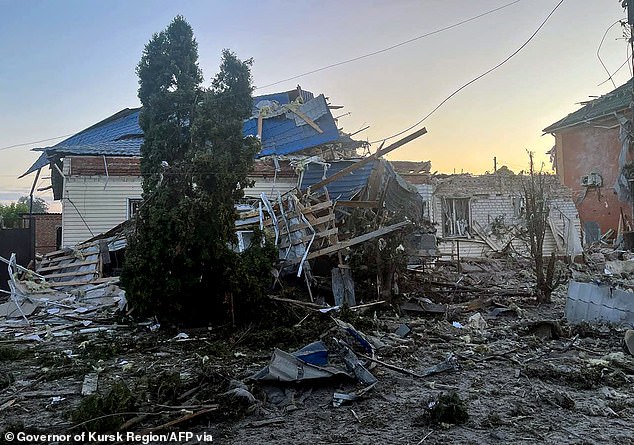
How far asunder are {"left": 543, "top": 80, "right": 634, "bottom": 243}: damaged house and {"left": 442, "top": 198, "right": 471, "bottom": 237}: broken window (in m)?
6.73

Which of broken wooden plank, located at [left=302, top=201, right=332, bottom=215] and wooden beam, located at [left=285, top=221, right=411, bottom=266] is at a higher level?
broken wooden plank, located at [left=302, top=201, right=332, bottom=215]

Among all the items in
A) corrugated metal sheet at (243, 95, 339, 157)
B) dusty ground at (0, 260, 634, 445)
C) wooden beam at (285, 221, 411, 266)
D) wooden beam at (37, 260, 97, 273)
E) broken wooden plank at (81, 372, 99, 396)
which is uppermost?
corrugated metal sheet at (243, 95, 339, 157)

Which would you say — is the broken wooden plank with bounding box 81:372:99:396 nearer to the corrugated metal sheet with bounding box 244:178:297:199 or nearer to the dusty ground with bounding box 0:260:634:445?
the dusty ground with bounding box 0:260:634:445

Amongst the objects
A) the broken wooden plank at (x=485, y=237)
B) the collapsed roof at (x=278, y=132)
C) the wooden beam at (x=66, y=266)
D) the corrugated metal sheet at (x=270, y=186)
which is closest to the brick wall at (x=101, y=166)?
the collapsed roof at (x=278, y=132)

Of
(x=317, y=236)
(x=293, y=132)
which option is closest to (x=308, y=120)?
(x=293, y=132)

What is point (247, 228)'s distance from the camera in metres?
11.2

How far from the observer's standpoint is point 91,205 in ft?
50.1

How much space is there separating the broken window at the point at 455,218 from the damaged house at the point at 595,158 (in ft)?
22.1

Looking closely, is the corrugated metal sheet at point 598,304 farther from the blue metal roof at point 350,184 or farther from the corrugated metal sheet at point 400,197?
the blue metal roof at point 350,184

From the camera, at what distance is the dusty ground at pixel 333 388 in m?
4.03

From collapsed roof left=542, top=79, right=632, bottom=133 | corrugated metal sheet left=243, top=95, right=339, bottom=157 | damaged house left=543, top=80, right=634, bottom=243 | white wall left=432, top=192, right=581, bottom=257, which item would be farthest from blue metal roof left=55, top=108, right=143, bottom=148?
collapsed roof left=542, top=79, right=632, bottom=133

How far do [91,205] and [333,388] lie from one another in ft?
41.8

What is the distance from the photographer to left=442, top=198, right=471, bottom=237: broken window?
2075cm

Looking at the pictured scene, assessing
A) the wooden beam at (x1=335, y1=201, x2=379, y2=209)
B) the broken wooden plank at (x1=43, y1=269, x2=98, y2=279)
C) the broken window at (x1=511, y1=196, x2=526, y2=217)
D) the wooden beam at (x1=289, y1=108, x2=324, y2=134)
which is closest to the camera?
the wooden beam at (x1=335, y1=201, x2=379, y2=209)
